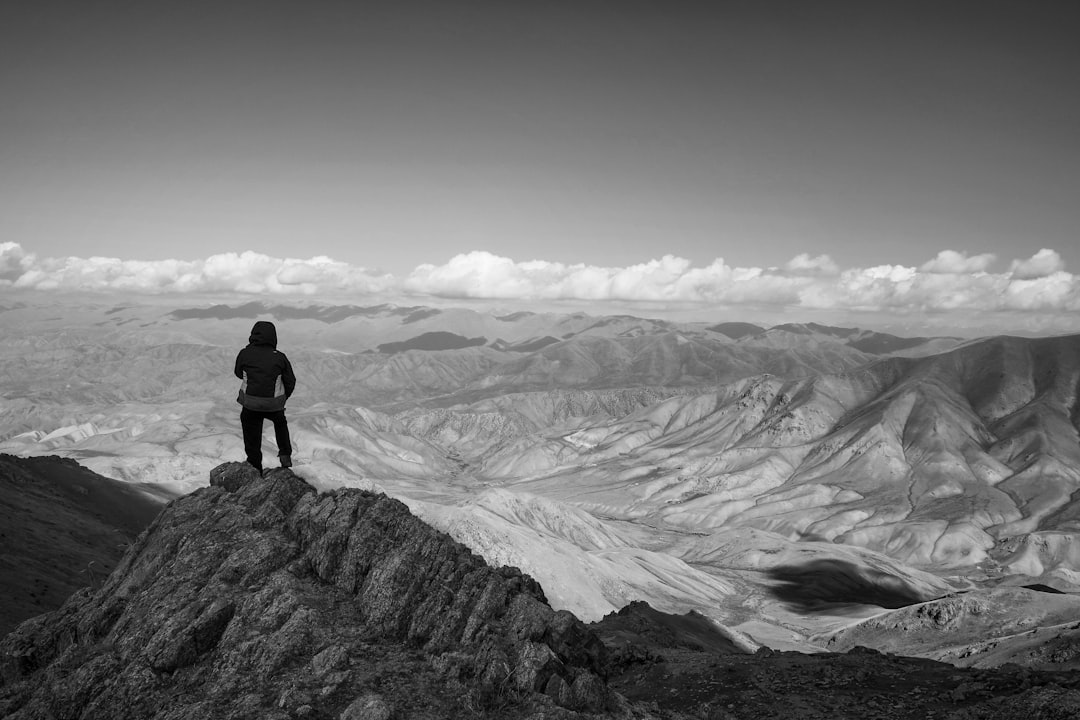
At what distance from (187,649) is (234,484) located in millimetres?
6976

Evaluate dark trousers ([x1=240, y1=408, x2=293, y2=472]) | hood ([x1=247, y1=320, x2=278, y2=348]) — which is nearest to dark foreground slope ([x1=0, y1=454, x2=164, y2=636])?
dark trousers ([x1=240, y1=408, x2=293, y2=472])

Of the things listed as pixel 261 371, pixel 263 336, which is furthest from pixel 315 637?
pixel 263 336

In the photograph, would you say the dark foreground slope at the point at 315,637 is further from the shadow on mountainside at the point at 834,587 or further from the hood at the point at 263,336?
the shadow on mountainside at the point at 834,587

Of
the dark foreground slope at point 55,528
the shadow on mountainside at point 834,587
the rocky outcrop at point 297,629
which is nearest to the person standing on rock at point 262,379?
the rocky outcrop at point 297,629

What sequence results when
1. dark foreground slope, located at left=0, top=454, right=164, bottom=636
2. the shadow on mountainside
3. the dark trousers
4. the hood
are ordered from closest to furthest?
the hood
the dark trousers
dark foreground slope, located at left=0, top=454, right=164, bottom=636
the shadow on mountainside

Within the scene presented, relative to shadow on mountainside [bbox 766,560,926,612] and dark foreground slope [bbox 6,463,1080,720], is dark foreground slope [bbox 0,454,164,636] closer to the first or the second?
dark foreground slope [bbox 6,463,1080,720]

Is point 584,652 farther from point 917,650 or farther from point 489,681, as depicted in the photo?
Result: point 917,650

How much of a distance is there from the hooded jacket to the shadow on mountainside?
159522 mm

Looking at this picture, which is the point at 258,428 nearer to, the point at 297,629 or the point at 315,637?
the point at 297,629

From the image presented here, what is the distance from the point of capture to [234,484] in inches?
1018

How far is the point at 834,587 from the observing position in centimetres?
17412

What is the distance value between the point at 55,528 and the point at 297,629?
2675 inches

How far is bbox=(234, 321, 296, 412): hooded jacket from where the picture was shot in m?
21.7

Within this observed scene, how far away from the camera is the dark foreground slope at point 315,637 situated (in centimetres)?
1858
